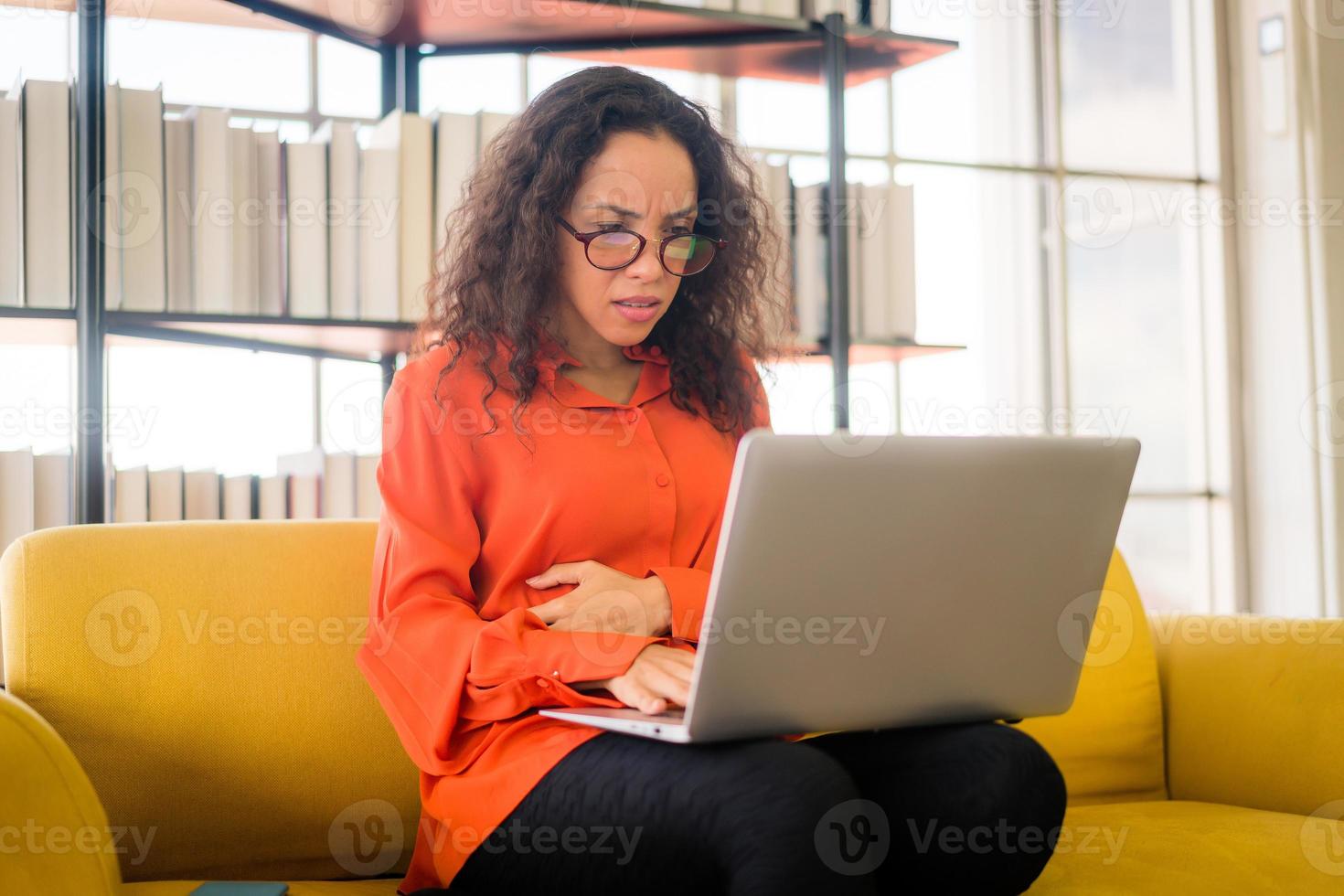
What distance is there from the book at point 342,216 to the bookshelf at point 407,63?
6cm

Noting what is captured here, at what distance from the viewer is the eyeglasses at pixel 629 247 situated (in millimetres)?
1354

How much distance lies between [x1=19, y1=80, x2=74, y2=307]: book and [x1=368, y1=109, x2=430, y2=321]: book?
45 cm

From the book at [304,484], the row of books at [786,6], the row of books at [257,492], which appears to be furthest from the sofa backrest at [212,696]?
the row of books at [786,6]

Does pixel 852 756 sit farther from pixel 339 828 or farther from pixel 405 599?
pixel 339 828

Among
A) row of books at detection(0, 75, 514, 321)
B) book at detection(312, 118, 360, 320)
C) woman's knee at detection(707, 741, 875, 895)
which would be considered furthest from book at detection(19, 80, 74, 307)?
woman's knee at detection(707, 741, 875, 895)

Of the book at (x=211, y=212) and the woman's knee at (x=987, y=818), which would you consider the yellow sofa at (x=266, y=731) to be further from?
the book at (x=211, y=212)

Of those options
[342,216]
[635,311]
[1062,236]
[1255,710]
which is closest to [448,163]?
[342,216]

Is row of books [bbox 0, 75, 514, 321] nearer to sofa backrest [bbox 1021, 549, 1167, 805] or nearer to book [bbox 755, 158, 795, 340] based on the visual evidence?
book [bbox 755, 158, 795, 340]

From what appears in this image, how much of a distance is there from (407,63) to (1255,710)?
1701 mm

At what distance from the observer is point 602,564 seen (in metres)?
1.29

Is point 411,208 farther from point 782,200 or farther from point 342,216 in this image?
point 782,200

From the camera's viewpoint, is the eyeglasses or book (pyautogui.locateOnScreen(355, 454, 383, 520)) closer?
the eyeglasses

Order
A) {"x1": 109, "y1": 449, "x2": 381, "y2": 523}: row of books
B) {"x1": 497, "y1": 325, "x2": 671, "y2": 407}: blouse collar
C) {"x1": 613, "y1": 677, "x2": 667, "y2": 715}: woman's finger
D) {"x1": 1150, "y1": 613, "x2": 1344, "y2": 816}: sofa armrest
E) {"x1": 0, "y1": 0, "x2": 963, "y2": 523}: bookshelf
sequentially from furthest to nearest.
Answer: {"x1": 109, "y1": 449, "x2": 381, "y2": 523}: row of books
{"x1": 0, "y1": 0, "x2": 963, "y2": 523}: bookshelf
{"x1": 1150, "y1": 613, "x2": 1344, "y2": 816}: sofa armrest
{"x1": 497, "y1": 325, "x2": 671, "y2": 407}: blouse collar
{"x1": 613, "y1": 677, "x2": 667, "y2": 715}: woman's finger

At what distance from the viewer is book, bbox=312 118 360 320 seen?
6.29ft
